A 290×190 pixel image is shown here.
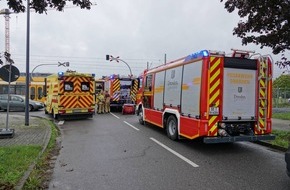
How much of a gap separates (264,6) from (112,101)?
18.2 m

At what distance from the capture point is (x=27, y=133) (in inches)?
502

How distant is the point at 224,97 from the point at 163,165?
9.42 ft

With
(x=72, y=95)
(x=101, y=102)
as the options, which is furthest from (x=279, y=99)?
(x=72, y=95)

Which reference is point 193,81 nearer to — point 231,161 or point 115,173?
point 231,161

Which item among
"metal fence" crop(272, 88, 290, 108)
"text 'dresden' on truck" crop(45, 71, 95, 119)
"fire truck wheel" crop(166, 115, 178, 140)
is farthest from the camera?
"metal fence" crop(272, 88, 290, 108)

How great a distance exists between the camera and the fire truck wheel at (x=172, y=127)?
11.1m

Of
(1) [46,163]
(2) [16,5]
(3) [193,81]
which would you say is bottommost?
(1) [46,163]

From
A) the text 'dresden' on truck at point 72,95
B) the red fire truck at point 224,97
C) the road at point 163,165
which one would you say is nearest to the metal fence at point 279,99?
the text 'dresden' on truck at point 72,95

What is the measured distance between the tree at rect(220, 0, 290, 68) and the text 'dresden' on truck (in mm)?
11472

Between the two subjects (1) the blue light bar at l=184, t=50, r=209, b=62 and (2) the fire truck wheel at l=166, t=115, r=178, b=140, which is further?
(2) the fire truck wheel at l=166, t=115, r=178, b=140

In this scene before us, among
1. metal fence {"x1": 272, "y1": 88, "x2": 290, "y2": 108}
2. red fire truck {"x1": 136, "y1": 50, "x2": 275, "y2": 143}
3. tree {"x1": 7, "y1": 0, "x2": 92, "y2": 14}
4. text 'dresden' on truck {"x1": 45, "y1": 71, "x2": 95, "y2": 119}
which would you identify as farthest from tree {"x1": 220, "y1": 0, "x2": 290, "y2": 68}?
metal fence {"x1": 272, "y1": 88, "x2": 290, "y2": 108}

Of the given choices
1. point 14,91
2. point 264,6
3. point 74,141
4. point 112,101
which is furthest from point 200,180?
point 14,91

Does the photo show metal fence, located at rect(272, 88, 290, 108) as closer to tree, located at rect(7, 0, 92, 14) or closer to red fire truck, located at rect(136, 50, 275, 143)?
red fire truck, located at rect(136, 50, 275, 143)

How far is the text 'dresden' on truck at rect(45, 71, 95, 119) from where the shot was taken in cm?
1922
